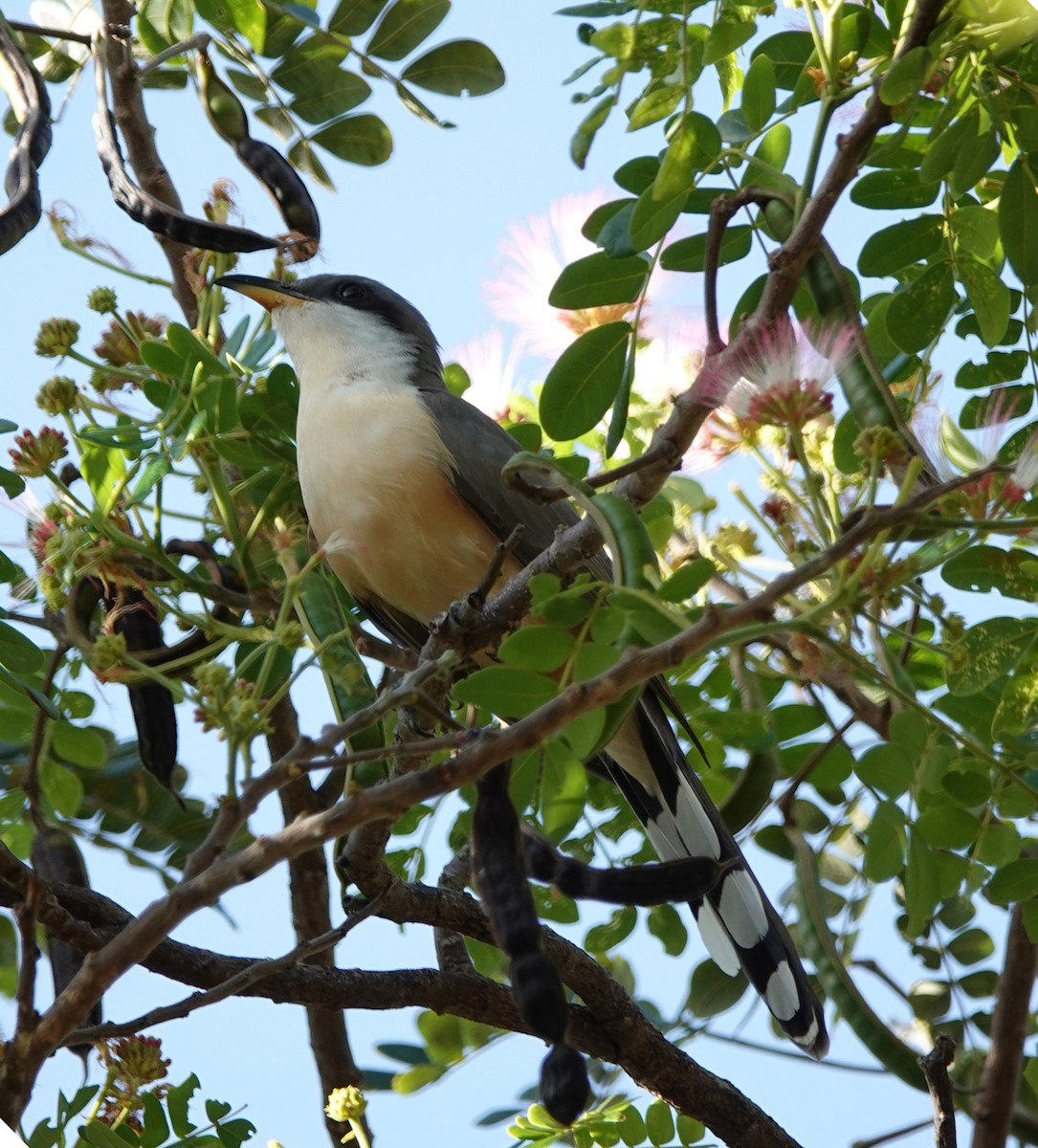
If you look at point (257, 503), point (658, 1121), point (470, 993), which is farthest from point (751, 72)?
point (658, 1121)

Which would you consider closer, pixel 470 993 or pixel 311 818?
pixel 311 818

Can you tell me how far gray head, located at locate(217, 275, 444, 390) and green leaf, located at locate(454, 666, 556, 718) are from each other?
83.0 inches

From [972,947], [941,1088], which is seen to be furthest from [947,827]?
[972,947]

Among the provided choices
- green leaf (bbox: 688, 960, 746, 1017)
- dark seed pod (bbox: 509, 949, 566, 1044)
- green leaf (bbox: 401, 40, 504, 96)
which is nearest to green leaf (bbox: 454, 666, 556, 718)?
dark seed pod (bbox: 509, 949, 566, 1044)

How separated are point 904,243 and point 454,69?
131 centimetres

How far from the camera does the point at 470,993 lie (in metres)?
3.23

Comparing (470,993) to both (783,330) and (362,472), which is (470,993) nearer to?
(362,472)

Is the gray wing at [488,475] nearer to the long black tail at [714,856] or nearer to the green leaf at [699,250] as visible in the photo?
the long black tail at [714,856]

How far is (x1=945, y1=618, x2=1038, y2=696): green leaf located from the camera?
260cm

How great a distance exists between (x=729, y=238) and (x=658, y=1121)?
77.1 inches

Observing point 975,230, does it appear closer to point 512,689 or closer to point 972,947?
point 512,689

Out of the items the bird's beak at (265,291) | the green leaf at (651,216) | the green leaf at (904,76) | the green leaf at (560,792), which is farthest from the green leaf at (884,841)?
the bird's beak at (265,291)

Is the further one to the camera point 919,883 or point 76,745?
point 76,745

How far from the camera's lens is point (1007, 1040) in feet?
10.9
